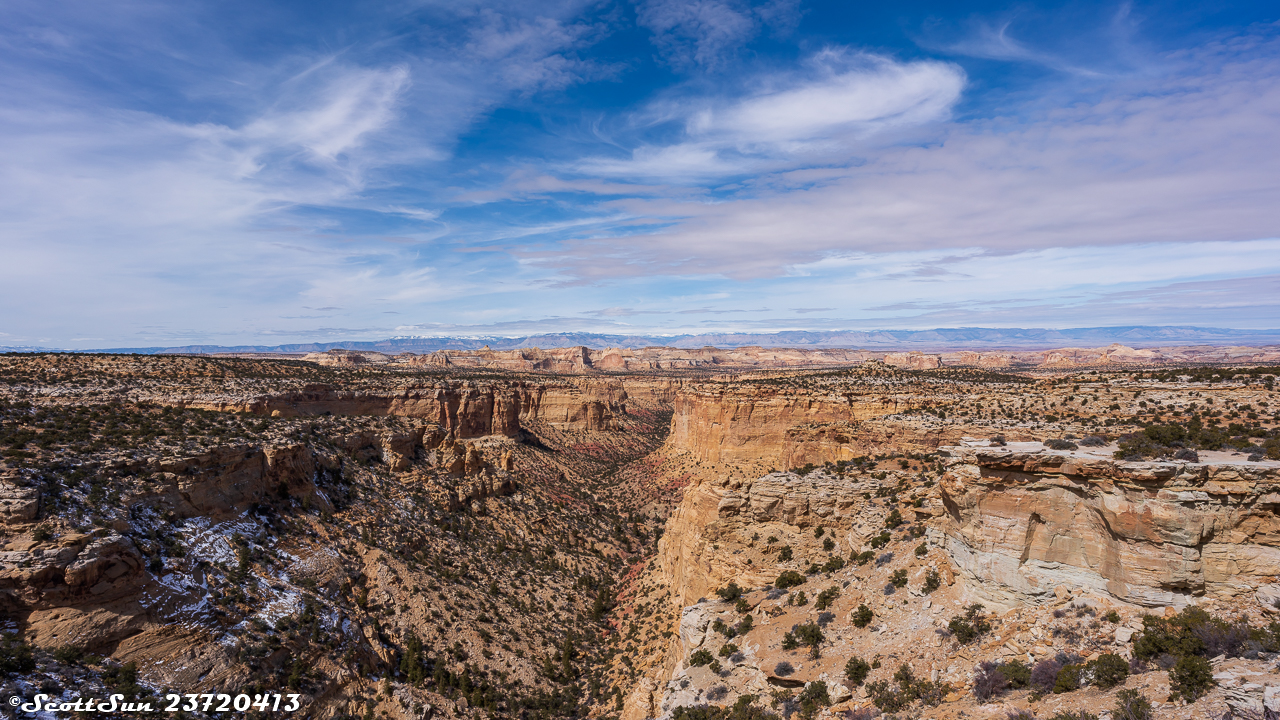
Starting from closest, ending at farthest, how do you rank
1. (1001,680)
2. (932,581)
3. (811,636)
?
(1001,680)
(932,581)
(811,636)

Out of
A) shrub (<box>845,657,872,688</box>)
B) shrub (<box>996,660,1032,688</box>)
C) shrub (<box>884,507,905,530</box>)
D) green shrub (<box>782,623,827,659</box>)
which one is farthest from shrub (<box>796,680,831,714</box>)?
shrub (<box>884,507,905,530</box>)

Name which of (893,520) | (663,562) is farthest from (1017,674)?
(663,562)

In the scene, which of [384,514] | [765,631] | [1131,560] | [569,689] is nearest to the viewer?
[1131,560]

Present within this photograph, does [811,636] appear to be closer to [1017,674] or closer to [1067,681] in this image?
[1017,674]

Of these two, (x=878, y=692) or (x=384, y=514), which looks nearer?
A: (x=878, y=692)

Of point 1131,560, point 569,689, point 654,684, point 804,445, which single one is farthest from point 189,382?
point 1131,560

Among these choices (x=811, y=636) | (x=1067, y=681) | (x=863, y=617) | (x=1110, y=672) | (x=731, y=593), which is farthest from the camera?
(x=731, y=593)

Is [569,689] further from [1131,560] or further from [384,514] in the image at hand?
[1131,560]

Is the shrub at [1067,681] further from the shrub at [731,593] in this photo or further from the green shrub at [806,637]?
the shrub at [731,593]
